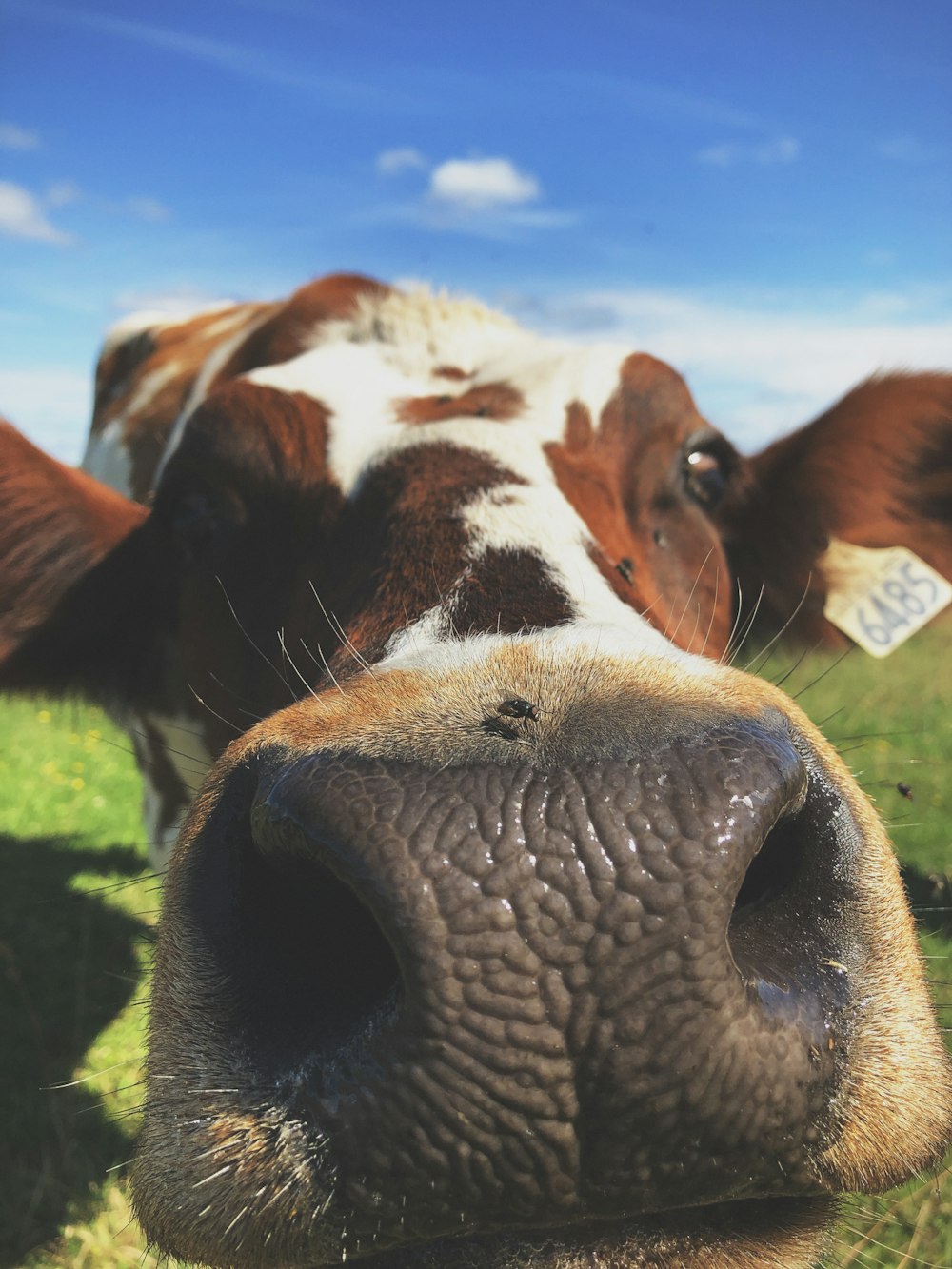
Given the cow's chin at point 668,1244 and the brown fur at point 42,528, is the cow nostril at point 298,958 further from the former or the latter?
the brown fur at point 42,528

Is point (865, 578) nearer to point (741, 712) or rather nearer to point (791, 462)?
point (791, 462)

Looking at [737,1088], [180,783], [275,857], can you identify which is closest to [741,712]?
[737,1088]

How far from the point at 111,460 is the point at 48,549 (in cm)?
217

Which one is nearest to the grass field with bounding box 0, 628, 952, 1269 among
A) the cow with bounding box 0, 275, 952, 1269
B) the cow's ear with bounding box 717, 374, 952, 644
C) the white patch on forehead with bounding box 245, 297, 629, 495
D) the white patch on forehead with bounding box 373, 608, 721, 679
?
the cow with bounding box 0, 275, 952, 1269

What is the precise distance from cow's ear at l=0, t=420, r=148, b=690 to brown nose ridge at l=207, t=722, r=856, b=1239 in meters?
2.24

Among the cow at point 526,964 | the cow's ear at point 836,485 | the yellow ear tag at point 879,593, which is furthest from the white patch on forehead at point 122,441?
the cow at point 526,964

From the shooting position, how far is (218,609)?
3.08 m

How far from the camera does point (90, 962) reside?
5559 mm

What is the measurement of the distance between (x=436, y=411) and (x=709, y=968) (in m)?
2.09

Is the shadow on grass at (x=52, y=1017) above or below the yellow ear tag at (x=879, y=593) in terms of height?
below

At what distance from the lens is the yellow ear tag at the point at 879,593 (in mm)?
4094

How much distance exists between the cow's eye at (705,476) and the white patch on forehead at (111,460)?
8.94 ft

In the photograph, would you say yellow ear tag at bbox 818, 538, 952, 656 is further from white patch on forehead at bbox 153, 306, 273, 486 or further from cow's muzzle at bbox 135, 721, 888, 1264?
cow's muzzle at bbox 135, 721, 888, 1264

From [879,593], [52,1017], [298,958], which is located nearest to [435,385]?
[879,593]
